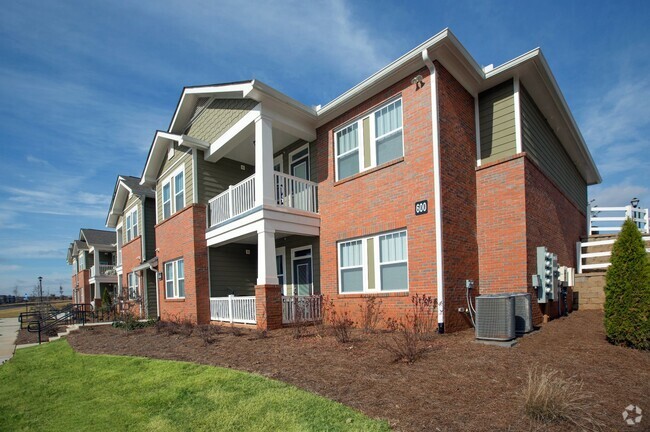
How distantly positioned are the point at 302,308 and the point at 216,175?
22.1ft

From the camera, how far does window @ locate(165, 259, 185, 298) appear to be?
15.5 metres

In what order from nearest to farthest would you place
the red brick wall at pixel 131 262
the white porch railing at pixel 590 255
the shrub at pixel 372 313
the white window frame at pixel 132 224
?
the shrub at pixel 372 313
the white porch railing at pixel 590 255
the red brick wall at pixel 131 262
the white window frame at pixel 132 224

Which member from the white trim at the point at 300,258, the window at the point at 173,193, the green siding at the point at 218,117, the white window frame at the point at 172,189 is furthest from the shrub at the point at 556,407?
the window at the point at 173,193

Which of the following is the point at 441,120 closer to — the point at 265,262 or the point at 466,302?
the point at 466,302

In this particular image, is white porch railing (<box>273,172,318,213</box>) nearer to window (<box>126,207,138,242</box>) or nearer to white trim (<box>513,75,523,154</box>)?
white trim (<box>513,75,523,154</box>)

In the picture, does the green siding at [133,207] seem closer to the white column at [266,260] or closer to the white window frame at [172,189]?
the white window frame at [172,189]

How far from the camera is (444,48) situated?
29.7 ft

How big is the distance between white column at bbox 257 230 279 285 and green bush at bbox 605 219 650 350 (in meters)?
7.80

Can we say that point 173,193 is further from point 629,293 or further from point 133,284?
point 629,293

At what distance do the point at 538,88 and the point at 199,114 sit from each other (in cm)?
1194

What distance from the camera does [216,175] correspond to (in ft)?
49.2

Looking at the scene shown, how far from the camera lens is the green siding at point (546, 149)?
10.4 meters

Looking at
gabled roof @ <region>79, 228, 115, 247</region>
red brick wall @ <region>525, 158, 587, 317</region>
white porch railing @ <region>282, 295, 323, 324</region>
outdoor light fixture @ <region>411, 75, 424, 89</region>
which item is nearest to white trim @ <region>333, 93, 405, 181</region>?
outdoor light fixture @ <region>411, 75, 424, 89</region>

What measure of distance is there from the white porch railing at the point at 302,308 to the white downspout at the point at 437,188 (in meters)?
4.10
